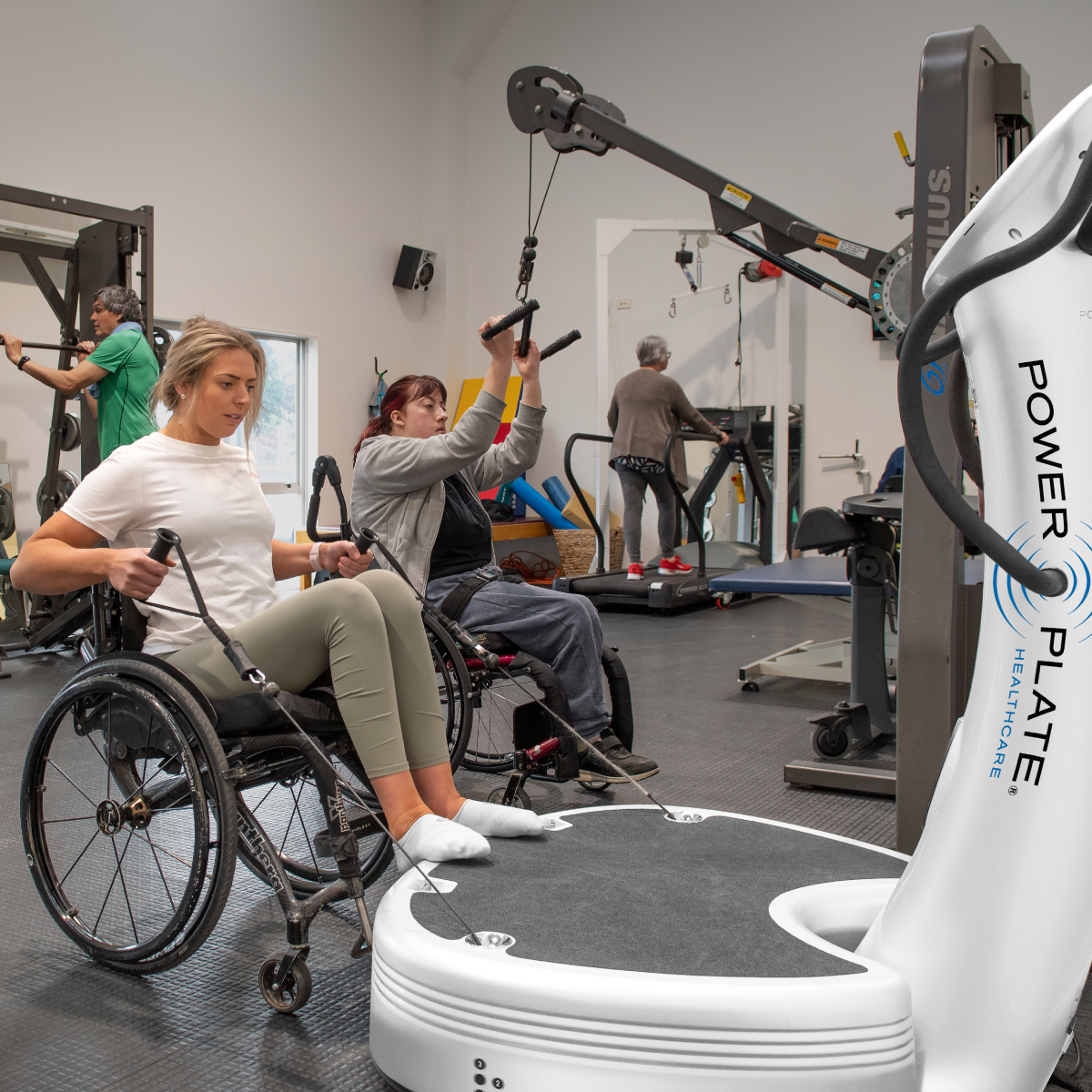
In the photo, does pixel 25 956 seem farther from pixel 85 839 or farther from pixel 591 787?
pixel 591 787

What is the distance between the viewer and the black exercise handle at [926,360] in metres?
0.95

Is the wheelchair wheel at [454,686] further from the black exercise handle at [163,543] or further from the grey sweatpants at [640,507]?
the grey sweatpants at [640,507]

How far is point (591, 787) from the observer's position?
260cm

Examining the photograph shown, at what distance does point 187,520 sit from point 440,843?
703 millimetres

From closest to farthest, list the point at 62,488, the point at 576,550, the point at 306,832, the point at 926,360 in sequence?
the point at 926,360 → the point at 306,832 → the point at 62,488 → the point at 576,550

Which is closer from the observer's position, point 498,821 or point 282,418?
point 498,821

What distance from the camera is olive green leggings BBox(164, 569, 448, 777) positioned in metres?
1.60

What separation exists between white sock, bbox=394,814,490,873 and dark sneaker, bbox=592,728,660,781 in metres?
1.17

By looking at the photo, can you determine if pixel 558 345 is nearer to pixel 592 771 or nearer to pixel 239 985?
pixel 592 771

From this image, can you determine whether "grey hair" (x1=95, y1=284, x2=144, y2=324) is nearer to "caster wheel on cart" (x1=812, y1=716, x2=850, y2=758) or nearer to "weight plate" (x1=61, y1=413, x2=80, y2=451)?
"weight plate" (x1=61, y1=413, x2=80, y2=451)

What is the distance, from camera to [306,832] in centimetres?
203

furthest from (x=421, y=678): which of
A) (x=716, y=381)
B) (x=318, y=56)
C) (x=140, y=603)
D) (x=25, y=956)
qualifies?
(x=318, y=56)

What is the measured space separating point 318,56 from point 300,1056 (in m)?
7.50

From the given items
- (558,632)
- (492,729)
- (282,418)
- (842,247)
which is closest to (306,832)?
(558,632)
